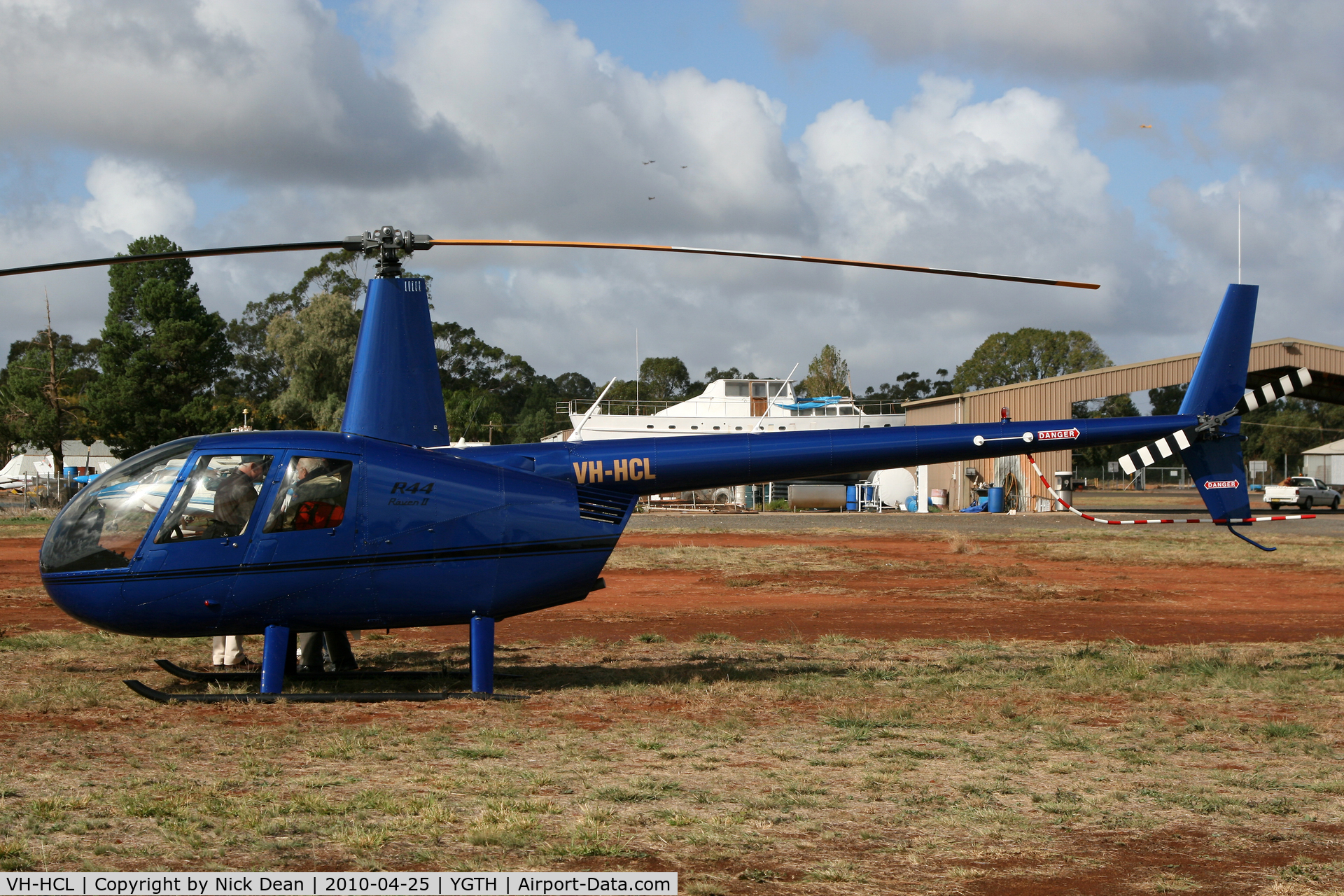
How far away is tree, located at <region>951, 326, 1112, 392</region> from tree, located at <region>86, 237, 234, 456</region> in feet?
236

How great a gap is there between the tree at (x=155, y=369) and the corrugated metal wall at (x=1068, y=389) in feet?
119

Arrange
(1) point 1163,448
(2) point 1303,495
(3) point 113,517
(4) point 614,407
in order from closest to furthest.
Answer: (3) point 113,517 → (1) point 1163,448 → (2) point 1303,495 → (4) point 614,407

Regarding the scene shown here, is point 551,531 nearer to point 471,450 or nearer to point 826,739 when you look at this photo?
point 471,450

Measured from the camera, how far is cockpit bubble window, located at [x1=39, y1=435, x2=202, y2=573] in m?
8.51

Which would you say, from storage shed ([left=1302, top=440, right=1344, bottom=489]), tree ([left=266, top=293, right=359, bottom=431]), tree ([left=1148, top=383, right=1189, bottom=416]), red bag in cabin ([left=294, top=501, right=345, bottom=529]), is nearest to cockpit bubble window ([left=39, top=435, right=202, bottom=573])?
red bag in cabin ([left=294, top=501, right=345, bottom=529])

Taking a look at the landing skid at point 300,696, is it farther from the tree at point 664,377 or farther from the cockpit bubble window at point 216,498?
the tree at point 664,377

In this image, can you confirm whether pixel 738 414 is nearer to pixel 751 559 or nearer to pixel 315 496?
pixel 751 559

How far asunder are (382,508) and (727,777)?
12.8ft

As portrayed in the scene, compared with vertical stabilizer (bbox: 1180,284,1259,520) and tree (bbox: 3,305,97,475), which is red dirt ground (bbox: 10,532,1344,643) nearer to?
vertical stabilizer (bbox: 1180,284,1259,520)

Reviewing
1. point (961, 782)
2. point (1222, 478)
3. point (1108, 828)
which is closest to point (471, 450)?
point (961, 782)

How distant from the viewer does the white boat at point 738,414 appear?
1971 inches

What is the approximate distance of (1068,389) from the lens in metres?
46.3

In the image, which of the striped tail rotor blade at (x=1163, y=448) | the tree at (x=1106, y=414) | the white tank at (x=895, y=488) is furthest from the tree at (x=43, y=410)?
the tree at (x=1106, y=414)

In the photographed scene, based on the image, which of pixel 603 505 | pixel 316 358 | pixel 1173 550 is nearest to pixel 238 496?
pixel 603 505
